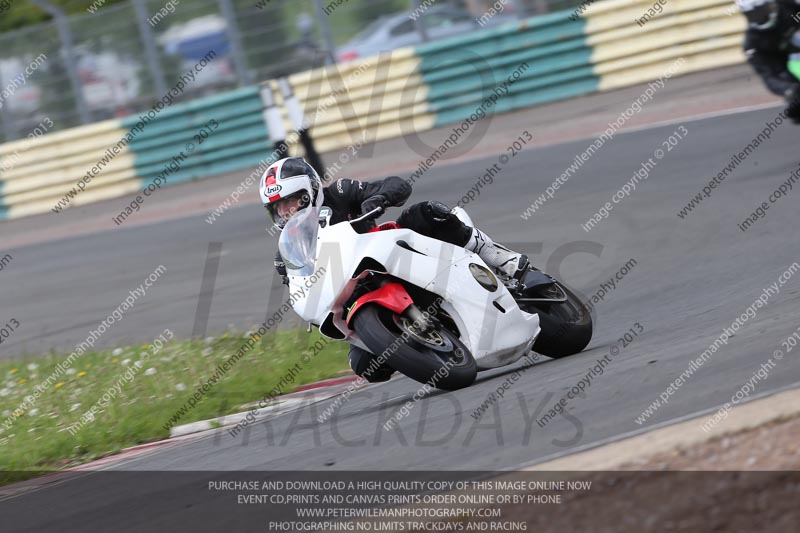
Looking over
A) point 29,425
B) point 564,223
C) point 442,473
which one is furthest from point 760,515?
point 564,223

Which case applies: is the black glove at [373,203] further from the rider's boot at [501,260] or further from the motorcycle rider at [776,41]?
the motorcycle rider at [776,41]

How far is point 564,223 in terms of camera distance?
38.1 feet

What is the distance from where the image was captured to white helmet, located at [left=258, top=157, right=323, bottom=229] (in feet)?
21.3

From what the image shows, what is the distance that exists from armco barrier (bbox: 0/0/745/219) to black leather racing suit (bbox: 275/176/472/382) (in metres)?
11.0

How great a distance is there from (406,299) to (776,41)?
6.74 metres

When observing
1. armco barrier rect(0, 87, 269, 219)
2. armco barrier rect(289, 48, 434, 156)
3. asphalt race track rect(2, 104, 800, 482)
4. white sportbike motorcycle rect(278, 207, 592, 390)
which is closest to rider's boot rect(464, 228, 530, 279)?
white sportbike motorcycle rect(278, 207, 592, 390)

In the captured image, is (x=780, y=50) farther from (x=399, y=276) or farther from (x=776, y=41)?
(x=399, y=276)

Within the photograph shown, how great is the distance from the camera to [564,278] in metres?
10.3

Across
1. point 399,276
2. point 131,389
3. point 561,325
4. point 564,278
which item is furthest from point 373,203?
point 564,278

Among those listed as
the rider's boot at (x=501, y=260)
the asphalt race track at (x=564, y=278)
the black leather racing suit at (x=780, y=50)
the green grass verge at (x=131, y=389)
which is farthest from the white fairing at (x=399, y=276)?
the black leather racing suit at (x=780, y=50)

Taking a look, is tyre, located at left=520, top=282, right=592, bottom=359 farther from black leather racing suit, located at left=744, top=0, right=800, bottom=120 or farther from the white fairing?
black leather racing suit, located at left=744, top=0, right=800, bottom=120

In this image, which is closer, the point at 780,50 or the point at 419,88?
the point at 780,50

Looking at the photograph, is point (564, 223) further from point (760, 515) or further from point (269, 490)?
point (760, 515)

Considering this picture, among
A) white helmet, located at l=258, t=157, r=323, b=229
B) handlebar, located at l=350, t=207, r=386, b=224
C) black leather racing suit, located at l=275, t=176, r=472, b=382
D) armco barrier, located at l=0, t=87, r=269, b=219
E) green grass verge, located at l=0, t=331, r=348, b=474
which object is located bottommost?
armco barrier, located at l=0, t=87, r=269, b=219
